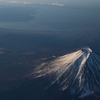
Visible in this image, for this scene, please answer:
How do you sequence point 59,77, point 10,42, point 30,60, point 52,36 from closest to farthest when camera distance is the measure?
point 59,77 < point 30,60 < point 10,42 < point 52,36

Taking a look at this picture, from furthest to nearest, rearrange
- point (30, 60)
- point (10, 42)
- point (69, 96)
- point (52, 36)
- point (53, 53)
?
point (52, 36) < point (10, 42) < point (53, 53) < point (30, 60) < point (69, 96)

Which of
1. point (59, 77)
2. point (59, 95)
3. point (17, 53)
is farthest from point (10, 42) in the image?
point (59, 95)

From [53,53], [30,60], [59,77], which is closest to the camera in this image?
[59,77]

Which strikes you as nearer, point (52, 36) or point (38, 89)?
point (38, 89)

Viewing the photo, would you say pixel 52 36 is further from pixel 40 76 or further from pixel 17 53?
pixel 40 76

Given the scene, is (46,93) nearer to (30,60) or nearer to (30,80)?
(30,80)

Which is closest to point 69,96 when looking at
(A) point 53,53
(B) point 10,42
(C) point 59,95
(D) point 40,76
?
(C) point 59,95
